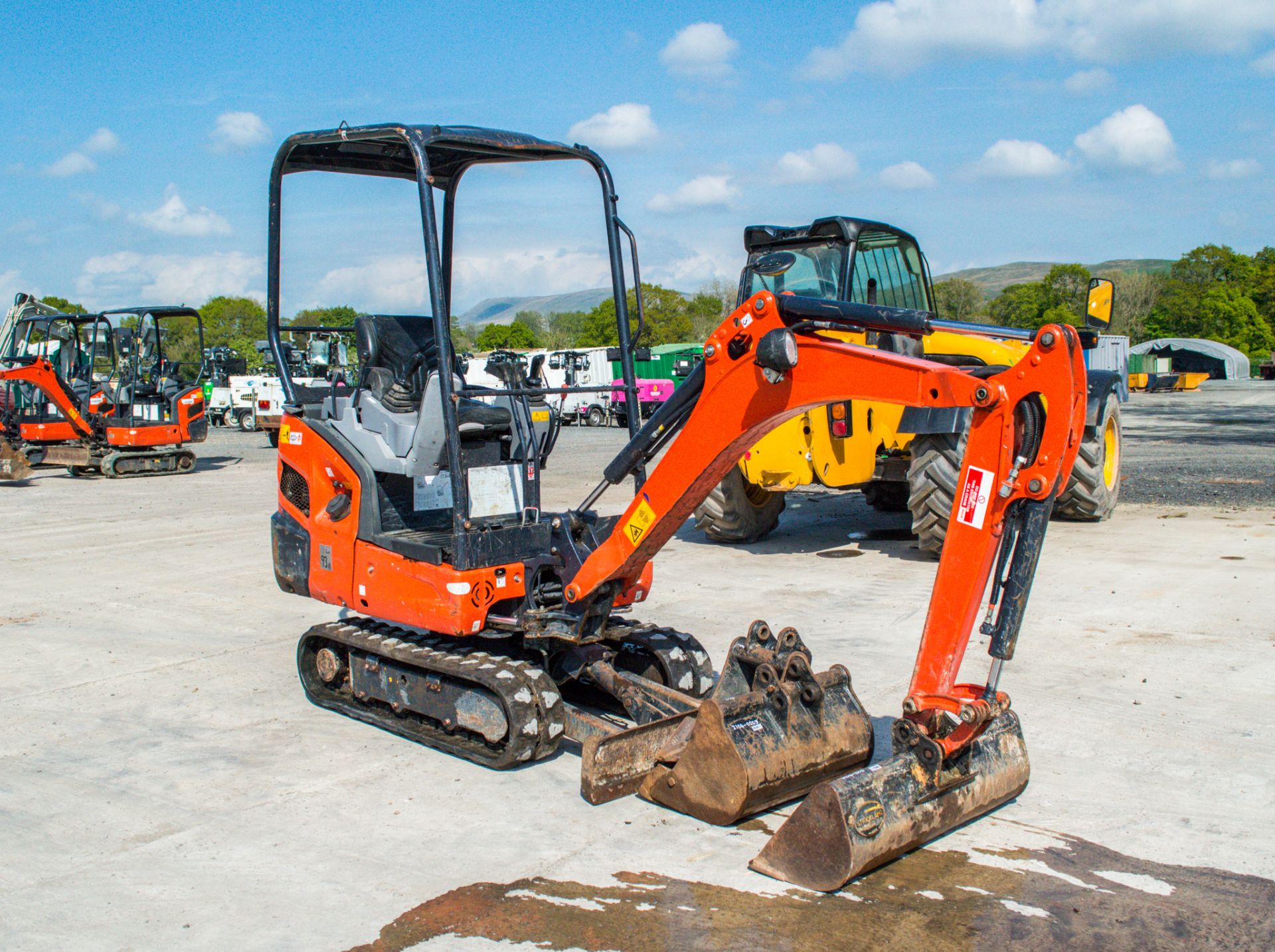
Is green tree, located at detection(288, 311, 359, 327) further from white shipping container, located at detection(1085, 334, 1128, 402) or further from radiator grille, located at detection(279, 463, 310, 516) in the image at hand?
white shipping container, located at detection(1085, 334, 1128, 402)

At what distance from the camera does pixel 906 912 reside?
12.2ft

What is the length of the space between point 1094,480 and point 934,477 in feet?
10.2

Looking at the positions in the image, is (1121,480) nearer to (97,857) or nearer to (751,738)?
(751,738)

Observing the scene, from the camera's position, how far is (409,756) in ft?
17.4

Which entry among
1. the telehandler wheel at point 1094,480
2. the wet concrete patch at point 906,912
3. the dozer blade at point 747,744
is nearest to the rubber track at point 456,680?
the dozer blade at point 747,744

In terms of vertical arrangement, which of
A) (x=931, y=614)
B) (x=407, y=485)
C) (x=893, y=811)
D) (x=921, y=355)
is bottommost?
(x=893, y=811)

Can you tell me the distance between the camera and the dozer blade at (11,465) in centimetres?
1725

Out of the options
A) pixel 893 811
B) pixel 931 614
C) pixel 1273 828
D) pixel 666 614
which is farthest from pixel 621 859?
pixel 666 614

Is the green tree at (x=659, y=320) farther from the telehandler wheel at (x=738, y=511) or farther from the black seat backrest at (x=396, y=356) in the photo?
the black seat backrest at (x=396, y=356)

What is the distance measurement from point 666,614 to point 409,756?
9.95 ft

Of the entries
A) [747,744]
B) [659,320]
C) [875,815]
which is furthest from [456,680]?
[659,320]

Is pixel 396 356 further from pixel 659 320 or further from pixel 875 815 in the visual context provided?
pixel 659 320

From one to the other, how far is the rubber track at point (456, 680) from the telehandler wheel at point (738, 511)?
5090 millimetres

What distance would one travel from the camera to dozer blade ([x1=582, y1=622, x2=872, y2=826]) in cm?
439
